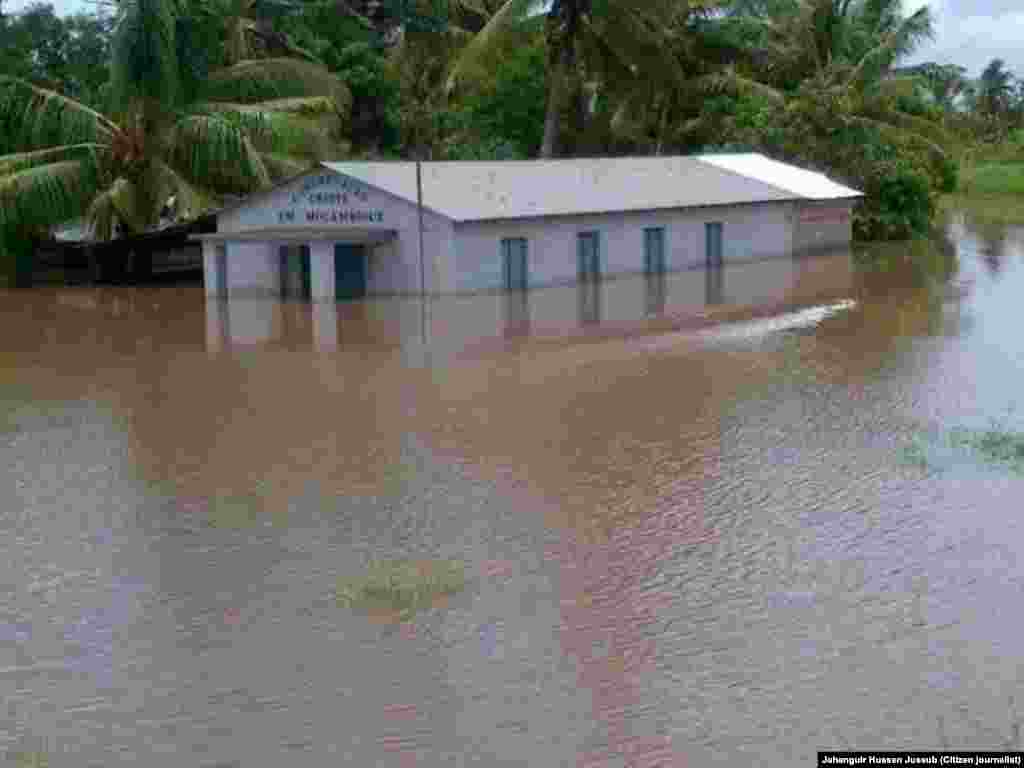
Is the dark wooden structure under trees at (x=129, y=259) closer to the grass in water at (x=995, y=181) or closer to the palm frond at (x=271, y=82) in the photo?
the palm frond at (x=271, y=82)

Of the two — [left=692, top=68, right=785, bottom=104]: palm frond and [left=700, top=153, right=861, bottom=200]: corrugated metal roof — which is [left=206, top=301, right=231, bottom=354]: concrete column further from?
[left=692, top=68, right=785, bottom=104]: palm frond

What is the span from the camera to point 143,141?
32.2 meters

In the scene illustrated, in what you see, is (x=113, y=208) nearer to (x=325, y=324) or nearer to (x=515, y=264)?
(x=325, y=324)

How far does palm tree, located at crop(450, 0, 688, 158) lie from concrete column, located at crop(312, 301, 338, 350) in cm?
1304

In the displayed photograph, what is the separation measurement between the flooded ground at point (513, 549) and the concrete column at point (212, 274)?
20.5 feet

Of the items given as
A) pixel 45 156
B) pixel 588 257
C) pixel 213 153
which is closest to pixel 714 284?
pixel 588 257

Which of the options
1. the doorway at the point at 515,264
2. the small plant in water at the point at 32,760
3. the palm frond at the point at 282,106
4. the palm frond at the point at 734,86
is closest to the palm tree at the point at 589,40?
the palm frond at the point at 734,86

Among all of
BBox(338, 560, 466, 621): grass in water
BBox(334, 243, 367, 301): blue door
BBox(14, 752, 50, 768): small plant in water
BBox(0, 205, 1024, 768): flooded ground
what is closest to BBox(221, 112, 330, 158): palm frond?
BBox(334, 243, 367, 301): blue door

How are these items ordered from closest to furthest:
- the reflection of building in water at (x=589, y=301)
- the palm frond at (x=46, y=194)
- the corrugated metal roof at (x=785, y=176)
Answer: the reflection of building in water at (x=589, y=301) < the palm frond at (x=46, y=194) < the corrugated metal roof at (x=785, y=176)

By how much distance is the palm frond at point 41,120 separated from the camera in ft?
105

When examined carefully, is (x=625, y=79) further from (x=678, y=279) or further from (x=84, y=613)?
(x=84, y=613)

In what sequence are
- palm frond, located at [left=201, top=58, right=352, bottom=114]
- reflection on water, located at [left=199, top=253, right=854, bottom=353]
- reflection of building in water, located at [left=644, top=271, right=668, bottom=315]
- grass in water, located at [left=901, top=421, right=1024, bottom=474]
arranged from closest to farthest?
1. grass in water, located at [left=901, top=421, right=1024, bottom=474]
2. reflection on water, located at [left=199, top=253, right=854, bottom=353]
3. reflection of building in water, located at [left=644, top=271, right=668, bottom=315]
4. palm frond, located at [left=201, top=58, right=352, bottom=114]

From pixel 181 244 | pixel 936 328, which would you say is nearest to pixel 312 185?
pixel 181 244

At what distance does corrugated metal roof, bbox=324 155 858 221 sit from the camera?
29.3m
